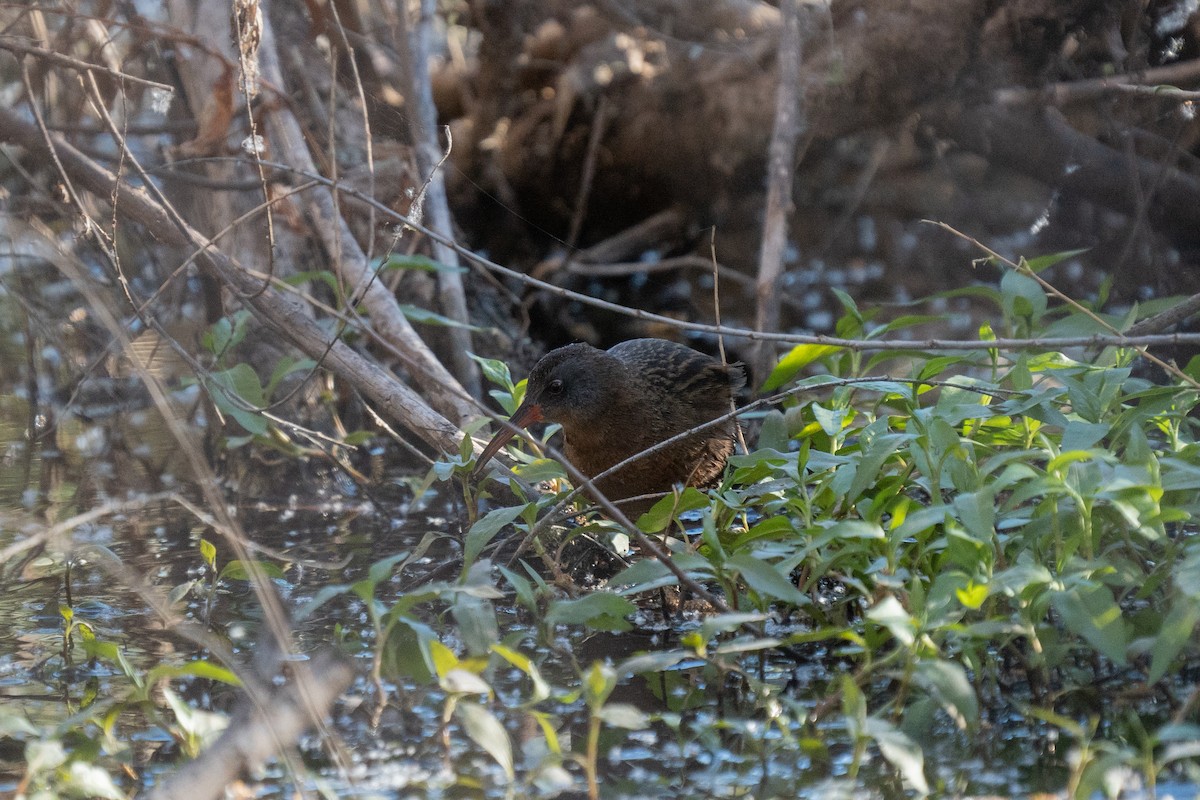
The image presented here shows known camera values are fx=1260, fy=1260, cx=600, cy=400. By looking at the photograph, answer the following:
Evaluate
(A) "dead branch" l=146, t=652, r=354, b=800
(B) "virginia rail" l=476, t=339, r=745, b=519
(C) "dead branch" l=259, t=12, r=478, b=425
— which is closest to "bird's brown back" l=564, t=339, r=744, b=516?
(B) "virginia rail" l=476, t=339, r=745, b=519

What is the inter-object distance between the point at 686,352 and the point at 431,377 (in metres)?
0.88

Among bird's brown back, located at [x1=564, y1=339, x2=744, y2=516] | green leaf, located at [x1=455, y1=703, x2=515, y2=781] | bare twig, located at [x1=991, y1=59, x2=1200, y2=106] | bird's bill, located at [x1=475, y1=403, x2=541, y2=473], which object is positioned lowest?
bird's brown back, located at [x1=564, y1=339, x2=744, y2=516]

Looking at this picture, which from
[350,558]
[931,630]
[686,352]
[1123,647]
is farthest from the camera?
[686,352]

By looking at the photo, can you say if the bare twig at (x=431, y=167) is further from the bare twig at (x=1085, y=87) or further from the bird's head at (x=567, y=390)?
the bare twig at (x=1085, y=87)

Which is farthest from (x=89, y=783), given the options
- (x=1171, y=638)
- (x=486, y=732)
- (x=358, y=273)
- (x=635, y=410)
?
(x=358, y=273)

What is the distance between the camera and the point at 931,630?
2.17m

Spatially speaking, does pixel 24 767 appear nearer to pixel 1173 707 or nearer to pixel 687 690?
pixel 687 690

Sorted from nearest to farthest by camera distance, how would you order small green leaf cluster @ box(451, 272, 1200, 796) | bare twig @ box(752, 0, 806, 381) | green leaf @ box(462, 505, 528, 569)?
small green leaf cluster @ box(451, 272, 1200, 796) < green leaf @ box(462, 505, 528, 569) < bare twig @ box(752, 0, 806, 381)

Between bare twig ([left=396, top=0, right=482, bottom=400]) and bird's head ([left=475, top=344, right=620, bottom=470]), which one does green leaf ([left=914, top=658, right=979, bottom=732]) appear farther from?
bare twig ([left=396, top=0, right=482, bottom=400])

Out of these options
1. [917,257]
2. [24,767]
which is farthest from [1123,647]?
[917,257]

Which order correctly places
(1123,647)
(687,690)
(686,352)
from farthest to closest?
(686,352), (687,690), (1123,647)

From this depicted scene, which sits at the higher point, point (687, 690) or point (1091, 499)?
point (1091, 499)

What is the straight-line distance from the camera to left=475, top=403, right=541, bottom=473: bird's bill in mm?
3191

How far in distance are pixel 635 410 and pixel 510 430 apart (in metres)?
0.55
